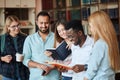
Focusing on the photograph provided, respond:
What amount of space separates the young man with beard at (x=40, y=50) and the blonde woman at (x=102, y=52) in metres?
0.60

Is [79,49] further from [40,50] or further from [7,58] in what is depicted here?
[7,58]

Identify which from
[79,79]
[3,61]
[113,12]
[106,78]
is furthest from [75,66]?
[113,12]

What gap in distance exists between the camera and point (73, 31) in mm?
2381

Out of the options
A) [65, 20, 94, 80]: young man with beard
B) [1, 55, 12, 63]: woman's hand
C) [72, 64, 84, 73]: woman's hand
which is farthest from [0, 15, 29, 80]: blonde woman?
[72, 64, 84, 73]: woman's hand

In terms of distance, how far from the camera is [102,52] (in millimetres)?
2086

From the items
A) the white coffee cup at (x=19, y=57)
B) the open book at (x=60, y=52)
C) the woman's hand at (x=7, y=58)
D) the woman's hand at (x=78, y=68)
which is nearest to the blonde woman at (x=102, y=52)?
the woman's hand at (x=78, y=68)

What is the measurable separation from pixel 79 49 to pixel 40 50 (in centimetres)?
47

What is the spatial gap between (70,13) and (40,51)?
4086 mm

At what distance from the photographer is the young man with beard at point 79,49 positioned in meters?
2.31

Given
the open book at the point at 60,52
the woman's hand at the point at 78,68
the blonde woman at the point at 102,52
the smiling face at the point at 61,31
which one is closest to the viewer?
the blonde woman at the point at 102,52

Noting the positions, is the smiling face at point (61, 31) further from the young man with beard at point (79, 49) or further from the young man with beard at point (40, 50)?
the young man with beard at point (79, 49)

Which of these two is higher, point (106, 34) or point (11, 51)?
point (106, 34)

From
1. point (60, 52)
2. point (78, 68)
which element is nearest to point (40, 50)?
point (60, 52)

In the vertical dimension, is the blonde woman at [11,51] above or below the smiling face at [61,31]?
below
